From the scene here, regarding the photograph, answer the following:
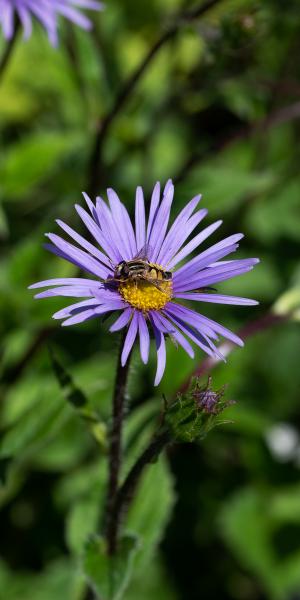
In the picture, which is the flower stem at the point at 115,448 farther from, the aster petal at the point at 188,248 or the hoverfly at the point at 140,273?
the aster petal at the point at 188,248

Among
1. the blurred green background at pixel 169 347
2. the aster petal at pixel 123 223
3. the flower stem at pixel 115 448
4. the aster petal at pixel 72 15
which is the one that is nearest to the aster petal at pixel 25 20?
the aster petal at pixel 72 15

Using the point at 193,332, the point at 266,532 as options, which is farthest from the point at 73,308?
the point at 266,532

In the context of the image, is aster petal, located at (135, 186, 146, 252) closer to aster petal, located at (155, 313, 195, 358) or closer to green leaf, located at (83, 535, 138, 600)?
aster petal, located at (155, 313, 195, 358)

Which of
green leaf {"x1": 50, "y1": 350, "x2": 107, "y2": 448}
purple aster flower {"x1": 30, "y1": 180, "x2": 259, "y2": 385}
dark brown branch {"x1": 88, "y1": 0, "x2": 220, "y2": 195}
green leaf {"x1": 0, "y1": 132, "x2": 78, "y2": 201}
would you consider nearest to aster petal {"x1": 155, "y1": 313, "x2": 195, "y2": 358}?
purple aster flower {"x1": 30, "y1": 180, "x2": 259, "y2": 385}

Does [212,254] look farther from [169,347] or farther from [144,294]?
[169,347]

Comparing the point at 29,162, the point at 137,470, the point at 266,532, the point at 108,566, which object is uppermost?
the point at 29,162

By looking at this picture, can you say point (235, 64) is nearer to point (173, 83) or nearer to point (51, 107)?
point (173, 83)
